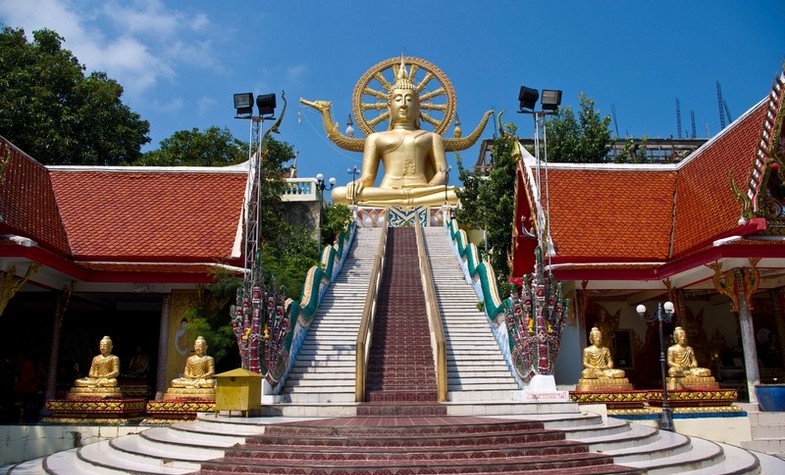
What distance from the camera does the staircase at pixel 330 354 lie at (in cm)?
1070

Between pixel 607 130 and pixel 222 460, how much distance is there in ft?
60.5

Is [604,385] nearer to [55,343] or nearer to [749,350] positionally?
[749,350]

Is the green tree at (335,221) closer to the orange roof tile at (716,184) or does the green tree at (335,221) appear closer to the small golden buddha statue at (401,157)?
the small golden buddha statue at (401,157)

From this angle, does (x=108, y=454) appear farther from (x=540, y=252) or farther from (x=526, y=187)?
(x=526, y=187)

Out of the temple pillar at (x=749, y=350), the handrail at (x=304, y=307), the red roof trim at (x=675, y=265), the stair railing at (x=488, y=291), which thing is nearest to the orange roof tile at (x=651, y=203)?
the red roof trim at (x=675, y=265)

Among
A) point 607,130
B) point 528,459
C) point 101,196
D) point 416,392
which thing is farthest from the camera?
point 607,130

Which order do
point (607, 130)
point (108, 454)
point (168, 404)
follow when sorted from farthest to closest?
point (607, 130)
point (168, 404)
point (108, 454)

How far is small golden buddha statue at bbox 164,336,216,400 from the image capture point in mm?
11828

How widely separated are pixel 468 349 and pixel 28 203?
31.8 feet

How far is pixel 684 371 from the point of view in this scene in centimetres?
1255

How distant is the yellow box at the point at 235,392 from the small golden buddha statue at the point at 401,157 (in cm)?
1633

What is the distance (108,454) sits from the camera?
8.37m

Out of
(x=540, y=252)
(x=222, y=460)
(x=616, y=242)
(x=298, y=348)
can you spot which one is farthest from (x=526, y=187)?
(x=222, y=460)

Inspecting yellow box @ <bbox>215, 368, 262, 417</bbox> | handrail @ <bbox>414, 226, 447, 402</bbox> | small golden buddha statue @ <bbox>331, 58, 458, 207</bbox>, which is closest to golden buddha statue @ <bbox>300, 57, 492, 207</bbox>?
small golden buddha statue @ <bbox>331, 58, 458, 207</bbox>
